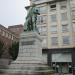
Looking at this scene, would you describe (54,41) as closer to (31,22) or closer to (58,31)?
(58,31)

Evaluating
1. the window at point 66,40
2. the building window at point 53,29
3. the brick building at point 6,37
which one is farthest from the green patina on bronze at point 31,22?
the brick building at point 6,37

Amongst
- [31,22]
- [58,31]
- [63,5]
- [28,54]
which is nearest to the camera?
[28,54]

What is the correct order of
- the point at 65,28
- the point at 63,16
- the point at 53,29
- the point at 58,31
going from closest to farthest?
the point at 65,28
the point at 58,31
the point at 63,16
the point at 53,29

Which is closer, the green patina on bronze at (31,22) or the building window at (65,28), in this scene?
the green patina on bronze at (31,22)

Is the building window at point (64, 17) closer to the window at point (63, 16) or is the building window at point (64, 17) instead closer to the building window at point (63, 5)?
the window at point (63, 16)

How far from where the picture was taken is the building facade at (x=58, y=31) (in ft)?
111

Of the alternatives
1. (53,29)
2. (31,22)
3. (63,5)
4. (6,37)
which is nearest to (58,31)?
(53,29)

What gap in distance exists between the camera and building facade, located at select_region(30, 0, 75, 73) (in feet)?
111

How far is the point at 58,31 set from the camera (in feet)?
117

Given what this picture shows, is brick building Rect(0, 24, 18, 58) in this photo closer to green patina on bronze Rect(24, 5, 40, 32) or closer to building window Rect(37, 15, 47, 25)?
building window Rect(37, 15, 47, 25)

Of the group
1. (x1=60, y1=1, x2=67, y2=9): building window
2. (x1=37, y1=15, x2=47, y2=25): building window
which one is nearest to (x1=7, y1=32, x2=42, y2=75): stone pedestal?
(x1=37, y1=15, x2=47, y2=25): building window

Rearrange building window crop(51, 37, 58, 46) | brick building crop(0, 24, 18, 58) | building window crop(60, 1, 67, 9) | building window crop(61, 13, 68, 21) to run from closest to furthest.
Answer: building window crop(51, 37, 58, 46), building window crop(61, 13, 68, 21), building window crop(60, 1, 67, 9), brick building crop(0, 24, 18, 58)

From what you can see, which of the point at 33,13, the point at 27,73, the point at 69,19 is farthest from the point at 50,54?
the point at 27,73

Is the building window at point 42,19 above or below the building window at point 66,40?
above
